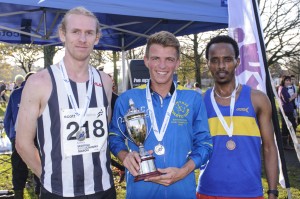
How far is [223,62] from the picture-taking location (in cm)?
251

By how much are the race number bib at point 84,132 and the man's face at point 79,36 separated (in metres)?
0.36

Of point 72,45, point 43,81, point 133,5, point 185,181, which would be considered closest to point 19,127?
point 43,81

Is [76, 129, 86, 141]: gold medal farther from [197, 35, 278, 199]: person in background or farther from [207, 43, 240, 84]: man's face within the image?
[207, 43, 240, 84]: man's face

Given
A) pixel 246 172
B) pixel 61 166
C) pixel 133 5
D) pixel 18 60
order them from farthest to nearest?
pixel 18 60 → pixel 133 5 → pixel 246 172 → pixel 61 166

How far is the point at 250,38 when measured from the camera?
133 inches

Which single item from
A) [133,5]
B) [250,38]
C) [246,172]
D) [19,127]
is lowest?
[246,172]

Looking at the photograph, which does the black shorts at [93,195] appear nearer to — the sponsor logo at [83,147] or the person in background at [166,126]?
the person in background at [166,126]

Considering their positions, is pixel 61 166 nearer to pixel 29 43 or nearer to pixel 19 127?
pixel 19 127

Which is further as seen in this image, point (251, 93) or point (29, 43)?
point (29, 43)

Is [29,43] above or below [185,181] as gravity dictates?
above

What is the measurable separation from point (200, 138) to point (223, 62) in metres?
0.66

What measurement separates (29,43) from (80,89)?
19.2 feet

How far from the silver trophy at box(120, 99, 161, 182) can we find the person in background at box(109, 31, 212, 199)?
2.5 inches

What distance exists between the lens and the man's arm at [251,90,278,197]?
8.18 ft
